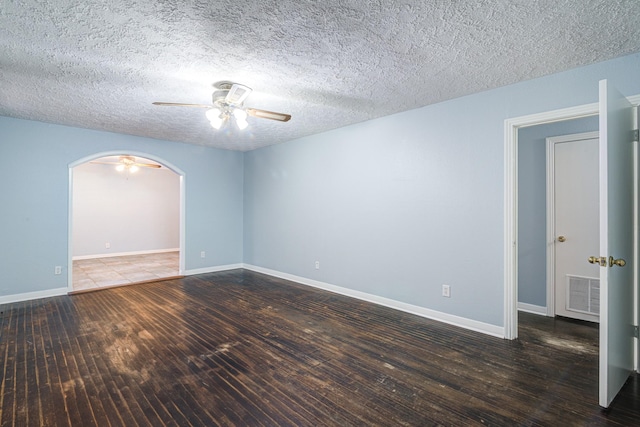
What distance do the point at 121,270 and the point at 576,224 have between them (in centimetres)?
770

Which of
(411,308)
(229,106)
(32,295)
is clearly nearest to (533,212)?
(411,308)

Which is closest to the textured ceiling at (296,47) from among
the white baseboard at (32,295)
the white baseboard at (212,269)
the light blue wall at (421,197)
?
the light blue wall at (421,197)

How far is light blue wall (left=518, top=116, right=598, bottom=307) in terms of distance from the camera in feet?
12.3

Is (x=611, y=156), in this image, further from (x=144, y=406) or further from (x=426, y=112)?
(x=144, y=406)

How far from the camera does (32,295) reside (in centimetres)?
434

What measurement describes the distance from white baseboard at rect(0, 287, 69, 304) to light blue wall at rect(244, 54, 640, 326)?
3471mm

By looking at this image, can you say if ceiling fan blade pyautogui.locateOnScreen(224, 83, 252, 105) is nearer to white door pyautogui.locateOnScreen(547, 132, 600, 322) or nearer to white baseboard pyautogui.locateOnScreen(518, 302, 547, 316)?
white door pyautogui.locateOnScreen(547, 132, 600, 322)

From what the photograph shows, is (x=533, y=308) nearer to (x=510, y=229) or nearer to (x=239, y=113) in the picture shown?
(x=510, y=229)

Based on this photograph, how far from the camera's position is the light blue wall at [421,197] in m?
3.05

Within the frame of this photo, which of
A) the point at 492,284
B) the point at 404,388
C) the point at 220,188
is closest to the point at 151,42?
the point at 404,388

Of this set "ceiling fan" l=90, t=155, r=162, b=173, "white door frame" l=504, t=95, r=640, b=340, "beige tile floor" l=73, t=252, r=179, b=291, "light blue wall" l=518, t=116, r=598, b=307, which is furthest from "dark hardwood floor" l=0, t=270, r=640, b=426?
"ceiling fan" l=90, t=155, r=162, b=173

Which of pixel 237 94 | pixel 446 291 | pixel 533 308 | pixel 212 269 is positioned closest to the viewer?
pixel 237 94

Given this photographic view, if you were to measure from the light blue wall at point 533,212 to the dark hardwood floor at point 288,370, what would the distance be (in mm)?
425

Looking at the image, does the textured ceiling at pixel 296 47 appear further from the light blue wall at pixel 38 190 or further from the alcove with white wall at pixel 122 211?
the alcove with white wall at pixel 122 211
